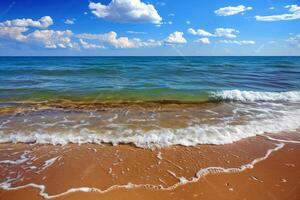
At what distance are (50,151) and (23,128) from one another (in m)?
1.90

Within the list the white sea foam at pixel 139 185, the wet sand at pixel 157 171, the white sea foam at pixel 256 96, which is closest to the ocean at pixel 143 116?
the white sea foam at pixel 256 96

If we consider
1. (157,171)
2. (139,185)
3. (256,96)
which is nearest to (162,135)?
(157,171)

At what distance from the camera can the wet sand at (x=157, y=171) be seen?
10.3 feet

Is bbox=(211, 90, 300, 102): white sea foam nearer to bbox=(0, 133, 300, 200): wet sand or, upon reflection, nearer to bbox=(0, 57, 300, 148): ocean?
bbox=(0, 57, 300, 148): ocean

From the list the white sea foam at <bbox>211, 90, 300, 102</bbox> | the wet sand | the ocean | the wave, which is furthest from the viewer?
the white sea foam at <bbox>211, 90, 300, 102</bbox>

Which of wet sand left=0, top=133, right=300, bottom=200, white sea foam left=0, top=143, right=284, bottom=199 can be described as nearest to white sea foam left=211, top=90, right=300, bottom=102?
wet sand left=0, top=133, right=300, bottom=200

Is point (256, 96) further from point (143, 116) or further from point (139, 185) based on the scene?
point (139, 185)

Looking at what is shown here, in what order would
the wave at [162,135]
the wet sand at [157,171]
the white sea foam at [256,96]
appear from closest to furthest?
the wet sand at [157,171] → the wave at [162,135] → the white sea foam at [256,96]

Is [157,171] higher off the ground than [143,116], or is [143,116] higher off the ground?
[143,116]

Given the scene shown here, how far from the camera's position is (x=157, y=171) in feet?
12.1

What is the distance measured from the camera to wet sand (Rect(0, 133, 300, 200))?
314 cm

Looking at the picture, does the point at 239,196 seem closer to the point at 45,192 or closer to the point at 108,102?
the point at 45,192

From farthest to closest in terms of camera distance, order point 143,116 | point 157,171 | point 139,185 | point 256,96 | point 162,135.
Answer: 1. point 256,96
2. point 143,116
3. point 162,135
4. point 157,171
5. point 139,185

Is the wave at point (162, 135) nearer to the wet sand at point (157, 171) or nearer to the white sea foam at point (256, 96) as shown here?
the wet sand at point (157, 171)
